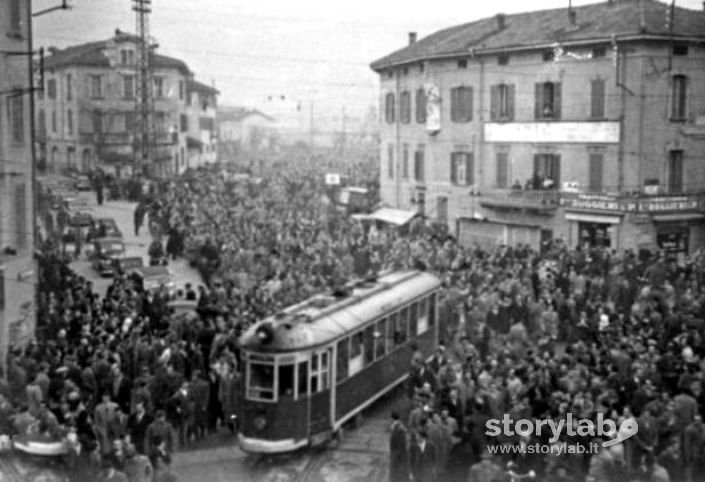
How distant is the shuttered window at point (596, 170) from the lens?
2819cm

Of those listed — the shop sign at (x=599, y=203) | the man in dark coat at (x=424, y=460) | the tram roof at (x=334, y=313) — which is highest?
the shop sign at (x=599, y=203)

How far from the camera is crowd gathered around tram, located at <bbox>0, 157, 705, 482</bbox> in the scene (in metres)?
12.0

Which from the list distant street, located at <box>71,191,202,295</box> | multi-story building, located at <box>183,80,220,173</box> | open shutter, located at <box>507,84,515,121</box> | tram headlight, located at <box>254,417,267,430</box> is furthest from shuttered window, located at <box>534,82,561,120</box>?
tram headlight, located at <box>254,417,267,430</box>

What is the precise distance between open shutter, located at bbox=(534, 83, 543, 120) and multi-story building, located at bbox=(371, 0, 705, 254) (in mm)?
34

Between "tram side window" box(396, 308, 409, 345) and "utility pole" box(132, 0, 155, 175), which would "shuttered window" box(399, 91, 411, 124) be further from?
"tram side window" box(396, 308, 409, 345)

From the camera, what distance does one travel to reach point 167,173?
96.2ft

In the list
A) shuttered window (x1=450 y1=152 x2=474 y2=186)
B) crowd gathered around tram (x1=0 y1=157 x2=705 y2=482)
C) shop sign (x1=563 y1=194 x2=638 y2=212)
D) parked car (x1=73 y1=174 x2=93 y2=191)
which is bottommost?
crowd gathered around tram (x1=0 y1=157 x2=705 y2=482)

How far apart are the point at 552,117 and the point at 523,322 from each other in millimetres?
11876

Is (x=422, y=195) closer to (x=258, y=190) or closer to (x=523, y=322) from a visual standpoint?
(x=258, y=190)

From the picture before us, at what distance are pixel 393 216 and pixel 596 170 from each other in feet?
26.2

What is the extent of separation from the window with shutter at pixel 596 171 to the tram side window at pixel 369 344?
585 inches

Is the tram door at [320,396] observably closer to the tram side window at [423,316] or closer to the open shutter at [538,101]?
the tram side window at [423,316]

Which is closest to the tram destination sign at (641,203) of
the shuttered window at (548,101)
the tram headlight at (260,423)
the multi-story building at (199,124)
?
the shuttered window at (548,101)

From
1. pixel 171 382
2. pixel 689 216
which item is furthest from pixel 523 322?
pixel 689 216
